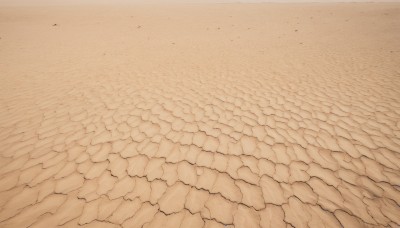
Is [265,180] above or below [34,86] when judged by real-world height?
above

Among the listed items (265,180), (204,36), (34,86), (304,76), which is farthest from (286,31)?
(34,86)

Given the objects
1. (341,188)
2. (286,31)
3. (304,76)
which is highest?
(341,188)

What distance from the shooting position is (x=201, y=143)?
301 centimetres

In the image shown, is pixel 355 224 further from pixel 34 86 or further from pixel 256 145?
pixel 34 86

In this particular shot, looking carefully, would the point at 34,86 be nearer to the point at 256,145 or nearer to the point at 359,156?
the point at 256,145

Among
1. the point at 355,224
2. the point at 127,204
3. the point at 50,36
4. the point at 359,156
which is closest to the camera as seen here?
the point at 355,224

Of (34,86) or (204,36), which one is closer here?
(34,86)

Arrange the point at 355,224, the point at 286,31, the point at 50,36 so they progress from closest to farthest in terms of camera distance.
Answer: the point at 355,224
the point at 50,36
the point at 286,31

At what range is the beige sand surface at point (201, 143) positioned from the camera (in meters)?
2.15

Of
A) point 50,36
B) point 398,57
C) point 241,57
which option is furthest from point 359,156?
point 50,36

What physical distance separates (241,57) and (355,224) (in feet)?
19.8

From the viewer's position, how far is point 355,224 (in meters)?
2.00

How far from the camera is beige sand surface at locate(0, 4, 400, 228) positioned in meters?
2.15

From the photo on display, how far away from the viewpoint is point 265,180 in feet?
8.02
